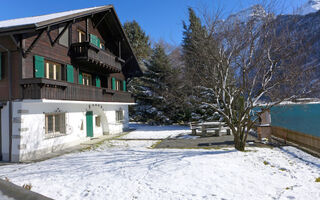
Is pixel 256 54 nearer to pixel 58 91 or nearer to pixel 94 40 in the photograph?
pixel 58 91

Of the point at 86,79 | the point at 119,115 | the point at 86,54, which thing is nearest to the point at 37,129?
the point at 86,54

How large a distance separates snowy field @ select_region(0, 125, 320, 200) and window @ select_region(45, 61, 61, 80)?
4.98 metres

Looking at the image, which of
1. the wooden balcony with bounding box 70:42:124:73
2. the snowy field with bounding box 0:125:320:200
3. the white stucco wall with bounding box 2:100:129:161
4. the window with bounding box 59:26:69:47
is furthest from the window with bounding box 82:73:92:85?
the snowy field with bounding box 0:125:320:200

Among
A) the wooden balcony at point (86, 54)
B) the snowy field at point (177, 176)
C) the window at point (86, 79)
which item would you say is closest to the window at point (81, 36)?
the wooden balcony at point (86, 54)

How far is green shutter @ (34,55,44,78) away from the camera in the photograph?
383 inches

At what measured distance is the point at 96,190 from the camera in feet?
17.3

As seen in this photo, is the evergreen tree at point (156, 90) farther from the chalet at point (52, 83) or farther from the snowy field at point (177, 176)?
the snowy field at point (177, 176)

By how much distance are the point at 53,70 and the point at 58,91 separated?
6.56ft

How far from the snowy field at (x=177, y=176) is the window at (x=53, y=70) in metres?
4.98

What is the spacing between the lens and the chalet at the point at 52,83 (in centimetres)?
894

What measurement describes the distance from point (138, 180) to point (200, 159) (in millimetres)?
2883

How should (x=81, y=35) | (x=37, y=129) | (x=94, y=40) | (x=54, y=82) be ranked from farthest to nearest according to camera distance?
(x=94, y=40), (x=81, y=35), (x=37, y=129), (x=54, y=82)

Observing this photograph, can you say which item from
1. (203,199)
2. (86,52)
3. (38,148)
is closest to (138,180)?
(203,199)

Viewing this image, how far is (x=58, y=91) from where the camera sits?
32.8 feet
